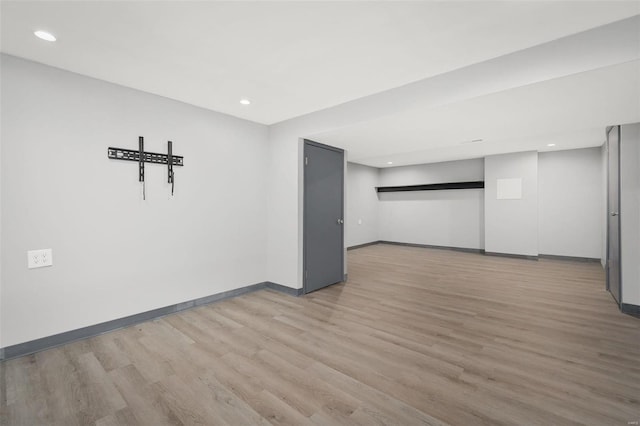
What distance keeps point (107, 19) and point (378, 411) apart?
3134 mm

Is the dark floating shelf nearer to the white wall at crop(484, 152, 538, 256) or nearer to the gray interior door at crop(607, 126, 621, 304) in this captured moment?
the white wall at crop(484, 152, 538, 256)

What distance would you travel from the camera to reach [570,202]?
6141 millimetres

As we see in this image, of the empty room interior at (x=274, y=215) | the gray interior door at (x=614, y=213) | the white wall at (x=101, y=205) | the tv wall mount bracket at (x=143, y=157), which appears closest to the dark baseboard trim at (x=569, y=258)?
the empty room interior at (x=274, y=215)

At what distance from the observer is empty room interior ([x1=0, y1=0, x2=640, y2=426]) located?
1.86m

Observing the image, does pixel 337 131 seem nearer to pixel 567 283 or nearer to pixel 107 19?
pixel 107 19

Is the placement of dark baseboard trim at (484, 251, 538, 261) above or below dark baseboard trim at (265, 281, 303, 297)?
above

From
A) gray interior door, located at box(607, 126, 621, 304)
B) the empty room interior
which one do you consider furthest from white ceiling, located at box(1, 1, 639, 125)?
gray interior door, located at box(607, 126, 621, 304)

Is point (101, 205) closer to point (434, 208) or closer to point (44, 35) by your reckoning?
point (44, 35)

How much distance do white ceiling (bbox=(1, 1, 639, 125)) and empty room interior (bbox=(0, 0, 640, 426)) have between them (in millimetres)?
21

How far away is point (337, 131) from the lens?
3.65m

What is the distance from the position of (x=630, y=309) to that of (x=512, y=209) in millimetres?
3644

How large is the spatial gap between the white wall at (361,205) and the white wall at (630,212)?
5126 millimetres

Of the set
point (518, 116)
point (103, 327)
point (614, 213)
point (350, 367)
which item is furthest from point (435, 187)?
point (103, 327)

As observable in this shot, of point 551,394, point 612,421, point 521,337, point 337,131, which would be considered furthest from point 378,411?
point 337,131
